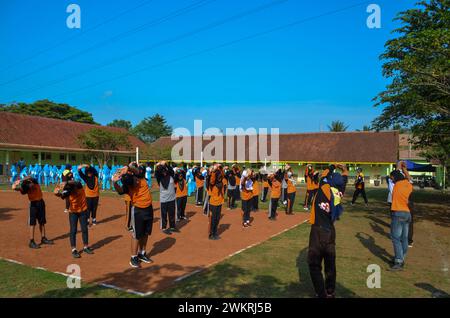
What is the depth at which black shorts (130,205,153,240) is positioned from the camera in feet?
20.8

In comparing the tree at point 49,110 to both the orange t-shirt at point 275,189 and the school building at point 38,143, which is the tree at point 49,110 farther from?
the orange t-shirt at point 275,189

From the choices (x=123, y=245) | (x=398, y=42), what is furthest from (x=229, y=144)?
(x=123, y=245)

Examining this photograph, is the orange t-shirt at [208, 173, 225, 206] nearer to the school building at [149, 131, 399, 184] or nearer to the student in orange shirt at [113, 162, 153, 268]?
the student in orange shirt at [113, 162, 153, 268]

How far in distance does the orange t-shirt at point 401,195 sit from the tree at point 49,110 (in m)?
53.6

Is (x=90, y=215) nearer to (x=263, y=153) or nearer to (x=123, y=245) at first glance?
(x=123, y=245)

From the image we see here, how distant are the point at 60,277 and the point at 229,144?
38.5m

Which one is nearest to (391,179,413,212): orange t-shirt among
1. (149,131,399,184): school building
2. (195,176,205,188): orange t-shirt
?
(195,176,205,188): orange t-shirt

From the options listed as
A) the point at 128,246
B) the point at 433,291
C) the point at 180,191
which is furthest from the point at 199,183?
the point at 433,291

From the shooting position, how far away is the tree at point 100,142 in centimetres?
3469

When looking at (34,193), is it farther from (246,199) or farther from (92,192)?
(246,199)

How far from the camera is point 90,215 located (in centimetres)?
1055

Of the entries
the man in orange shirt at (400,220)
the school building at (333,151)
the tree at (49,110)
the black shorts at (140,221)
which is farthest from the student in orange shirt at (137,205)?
the tree at (49,110)

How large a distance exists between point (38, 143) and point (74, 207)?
3105 centimetres

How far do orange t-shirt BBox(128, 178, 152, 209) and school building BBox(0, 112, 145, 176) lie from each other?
28.8 meters
